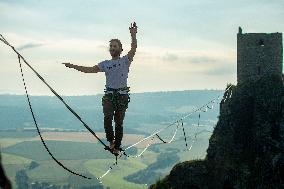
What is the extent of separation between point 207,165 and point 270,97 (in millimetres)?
11666

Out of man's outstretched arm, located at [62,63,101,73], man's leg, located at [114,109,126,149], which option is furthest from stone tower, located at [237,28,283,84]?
man's outstretched arm, located at [62,63,101,73]

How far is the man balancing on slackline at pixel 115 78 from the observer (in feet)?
34.7

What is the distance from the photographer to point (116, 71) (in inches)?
423

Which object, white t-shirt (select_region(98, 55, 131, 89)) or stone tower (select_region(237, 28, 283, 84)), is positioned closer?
white t-shirt (select_region(98, 55, 131, 89))

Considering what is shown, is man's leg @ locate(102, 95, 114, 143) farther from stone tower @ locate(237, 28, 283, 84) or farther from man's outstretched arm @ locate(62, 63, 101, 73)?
stone tower @ locate(237, 28, 283, 84)

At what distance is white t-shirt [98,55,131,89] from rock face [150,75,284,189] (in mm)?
41244

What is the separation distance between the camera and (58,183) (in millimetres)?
186250

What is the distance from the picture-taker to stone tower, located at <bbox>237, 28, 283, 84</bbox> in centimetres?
5381

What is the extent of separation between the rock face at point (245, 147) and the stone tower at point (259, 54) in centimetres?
127

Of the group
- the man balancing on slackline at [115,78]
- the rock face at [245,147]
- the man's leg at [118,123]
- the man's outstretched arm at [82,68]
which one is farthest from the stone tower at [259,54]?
the man's outstretched arm at [82,68]

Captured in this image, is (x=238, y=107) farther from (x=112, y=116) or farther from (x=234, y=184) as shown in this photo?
(x=112, y=116)

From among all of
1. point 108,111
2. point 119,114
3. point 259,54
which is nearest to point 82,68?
point 108,111

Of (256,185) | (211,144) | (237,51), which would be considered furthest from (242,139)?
(237,51)

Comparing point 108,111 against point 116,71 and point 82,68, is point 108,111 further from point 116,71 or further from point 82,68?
point 82,68
